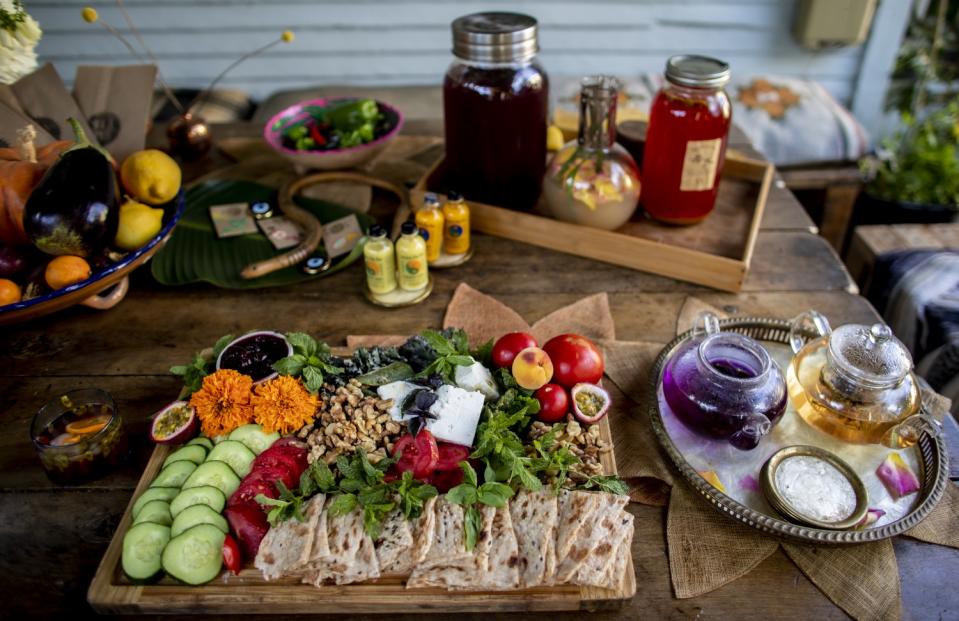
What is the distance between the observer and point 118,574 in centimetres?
103

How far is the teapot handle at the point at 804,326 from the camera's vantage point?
1321mm

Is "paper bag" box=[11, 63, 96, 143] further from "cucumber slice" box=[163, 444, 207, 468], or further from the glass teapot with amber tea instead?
the glass teapot with amber tea

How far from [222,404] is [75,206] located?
57cm

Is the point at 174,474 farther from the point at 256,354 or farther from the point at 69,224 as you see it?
the point at 69,224

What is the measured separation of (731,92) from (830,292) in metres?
1.83

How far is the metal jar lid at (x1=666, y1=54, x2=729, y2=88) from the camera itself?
1528mm

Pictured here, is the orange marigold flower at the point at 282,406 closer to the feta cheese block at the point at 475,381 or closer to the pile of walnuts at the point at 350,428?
the pile of walnuts at the point at 350,428

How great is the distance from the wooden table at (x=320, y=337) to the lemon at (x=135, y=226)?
18cm

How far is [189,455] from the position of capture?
46.4 inches

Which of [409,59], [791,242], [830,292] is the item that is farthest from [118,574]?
[409,59]

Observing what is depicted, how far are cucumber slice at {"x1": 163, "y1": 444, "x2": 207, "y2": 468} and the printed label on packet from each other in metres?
0.79

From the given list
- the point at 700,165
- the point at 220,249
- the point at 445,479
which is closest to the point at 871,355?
the point at 700,165

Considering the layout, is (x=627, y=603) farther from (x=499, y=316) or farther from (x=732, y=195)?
(x=732, y=195)

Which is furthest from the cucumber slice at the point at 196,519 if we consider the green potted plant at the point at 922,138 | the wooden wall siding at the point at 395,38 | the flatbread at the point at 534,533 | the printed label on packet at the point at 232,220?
the green potted plant at the point at 922,138
